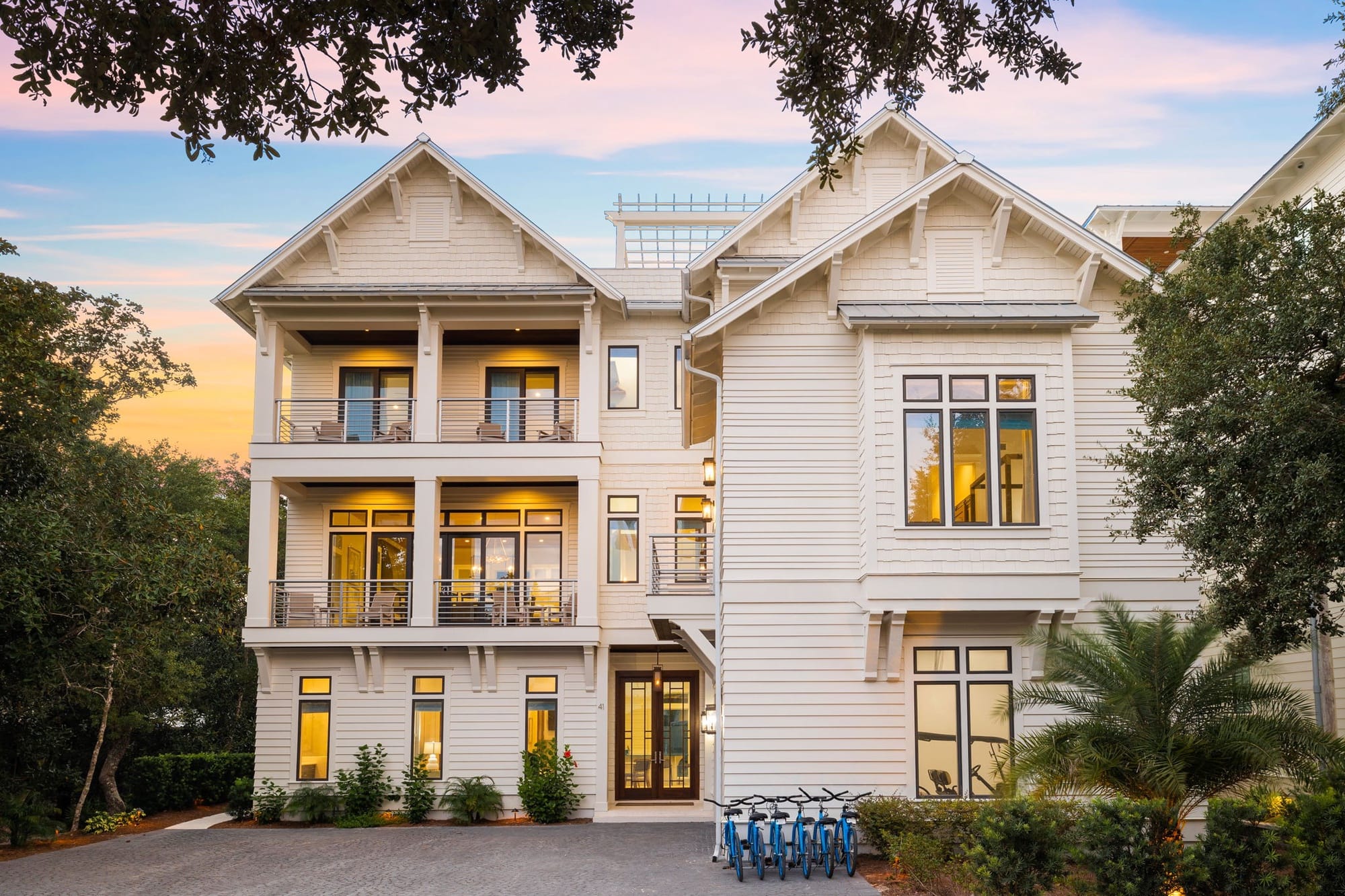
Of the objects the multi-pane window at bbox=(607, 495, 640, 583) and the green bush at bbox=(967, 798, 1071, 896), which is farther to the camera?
the multi-pane window at bbox=(607, 495, 640, 583)

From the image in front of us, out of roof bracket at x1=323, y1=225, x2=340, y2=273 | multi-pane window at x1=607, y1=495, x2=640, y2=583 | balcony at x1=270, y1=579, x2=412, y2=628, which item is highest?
roof bracket at x1=323, y1=225, x2=340, y2=273

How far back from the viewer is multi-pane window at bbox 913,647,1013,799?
16281mm

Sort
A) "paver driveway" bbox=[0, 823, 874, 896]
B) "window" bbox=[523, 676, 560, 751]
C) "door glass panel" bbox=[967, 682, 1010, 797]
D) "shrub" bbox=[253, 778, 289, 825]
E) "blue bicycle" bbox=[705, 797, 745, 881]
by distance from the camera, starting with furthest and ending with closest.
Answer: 1. "window" bbox=[523, 676, 560, 751]
2. "shrub" bbox=[253, 778, 289, 825]
3. "door glass panel" bbox=[967, 682, 1010, 797]
4. "blue bicycle" bbox=[705, 797, 745, 881]
5. "paver driveway" bbox=[0, 823, 874, 896]

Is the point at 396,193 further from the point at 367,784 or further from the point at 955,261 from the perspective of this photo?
the point at 955,261

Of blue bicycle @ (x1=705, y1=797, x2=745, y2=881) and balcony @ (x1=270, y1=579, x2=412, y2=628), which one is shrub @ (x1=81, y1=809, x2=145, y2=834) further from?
blue bicycle @ (x1=705, y1=797, x2=745, y2=881)

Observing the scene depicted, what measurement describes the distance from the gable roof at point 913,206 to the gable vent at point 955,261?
779 mm

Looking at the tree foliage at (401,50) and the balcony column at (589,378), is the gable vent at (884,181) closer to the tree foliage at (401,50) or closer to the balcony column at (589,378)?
the balcony column at (589,378)

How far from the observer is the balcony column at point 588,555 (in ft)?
74.9

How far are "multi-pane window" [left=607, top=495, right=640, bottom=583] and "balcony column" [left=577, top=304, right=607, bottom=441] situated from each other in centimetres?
158

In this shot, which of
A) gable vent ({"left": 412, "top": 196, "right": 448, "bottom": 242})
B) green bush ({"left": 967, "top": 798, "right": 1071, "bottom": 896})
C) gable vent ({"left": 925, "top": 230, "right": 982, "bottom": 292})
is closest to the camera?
green bush ({"left": 967, "top": 798, "right": 1071, "bottom": 896})

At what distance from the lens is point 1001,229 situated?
17156mm

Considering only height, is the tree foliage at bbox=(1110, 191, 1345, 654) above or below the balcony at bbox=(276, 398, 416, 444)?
below

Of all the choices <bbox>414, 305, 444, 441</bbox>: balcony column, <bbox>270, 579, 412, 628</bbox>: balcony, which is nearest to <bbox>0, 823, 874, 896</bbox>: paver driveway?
<bbox>270, 579, 412, 628</bbox>: balcony

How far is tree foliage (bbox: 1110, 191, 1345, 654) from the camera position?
10.5 metres
